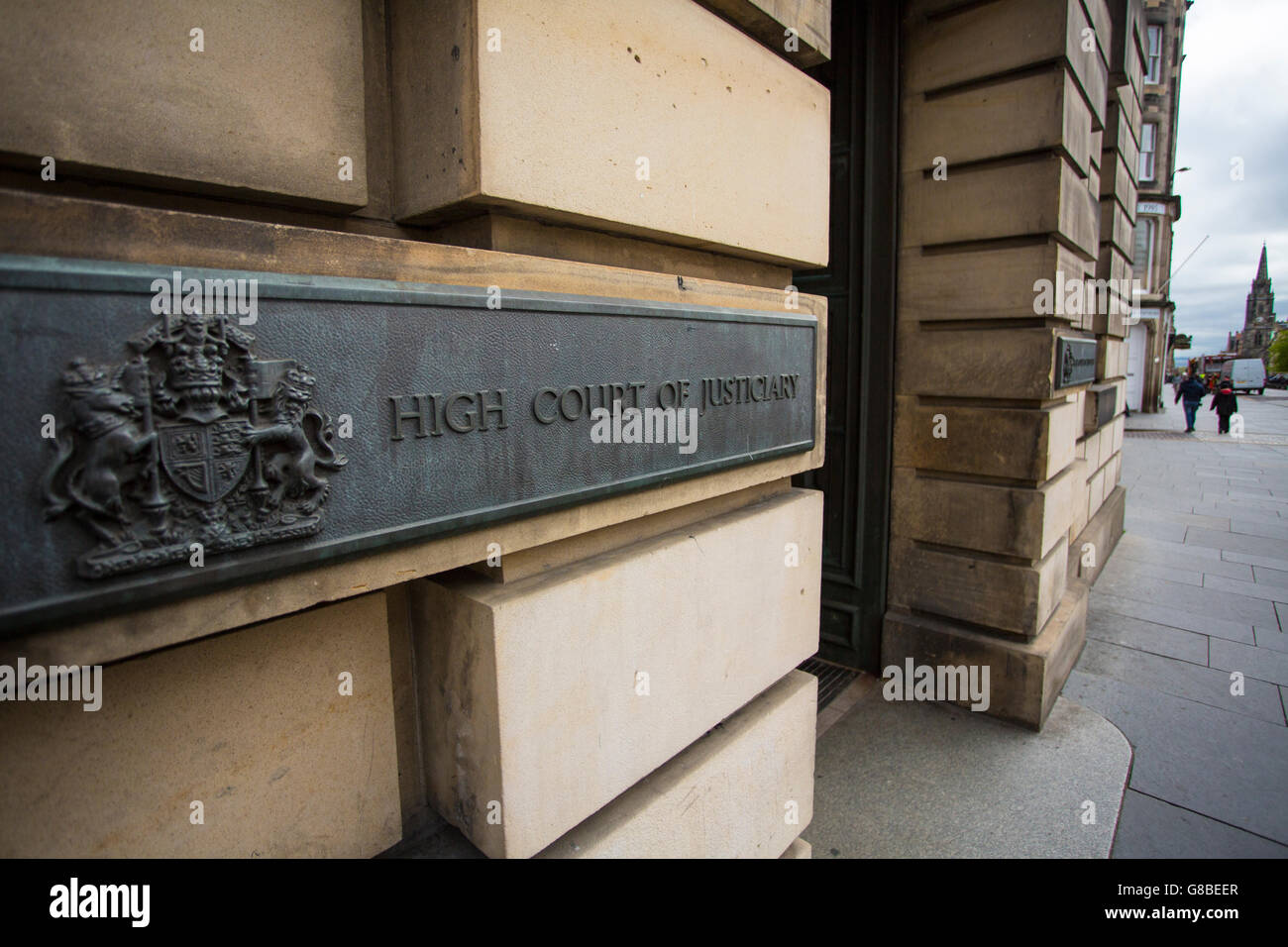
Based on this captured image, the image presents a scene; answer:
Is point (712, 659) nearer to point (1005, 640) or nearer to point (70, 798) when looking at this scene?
point (70, 798)

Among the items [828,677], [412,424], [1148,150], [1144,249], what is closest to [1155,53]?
[1148,150]

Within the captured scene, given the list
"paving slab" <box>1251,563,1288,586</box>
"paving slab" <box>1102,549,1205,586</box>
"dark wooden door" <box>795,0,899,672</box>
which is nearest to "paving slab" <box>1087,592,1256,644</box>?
"paving slab" <box>1102,549,1205,586</box>

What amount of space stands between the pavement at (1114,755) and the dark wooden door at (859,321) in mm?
685

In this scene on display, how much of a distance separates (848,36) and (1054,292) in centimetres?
236

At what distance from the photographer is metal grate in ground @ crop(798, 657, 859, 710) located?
4.84 m

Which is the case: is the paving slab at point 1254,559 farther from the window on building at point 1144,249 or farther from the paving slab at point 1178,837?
the window on building at point 1144,249

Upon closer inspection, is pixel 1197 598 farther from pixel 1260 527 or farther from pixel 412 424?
pixel 412 424

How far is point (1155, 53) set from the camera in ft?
79.6

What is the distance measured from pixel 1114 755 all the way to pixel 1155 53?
30339mm

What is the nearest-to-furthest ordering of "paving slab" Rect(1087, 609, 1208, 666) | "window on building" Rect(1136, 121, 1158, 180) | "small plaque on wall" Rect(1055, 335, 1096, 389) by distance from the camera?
"small plaque on wall" Rect(1055, 335, 1096, 389)
"paving slab" Rect(1087, 609, 1208, 666)
"window on building" Rect(1136, 121, 1158, 180)

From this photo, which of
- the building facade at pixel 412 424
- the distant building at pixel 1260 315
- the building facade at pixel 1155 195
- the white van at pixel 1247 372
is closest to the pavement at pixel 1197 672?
the building facade at pixel 412 424

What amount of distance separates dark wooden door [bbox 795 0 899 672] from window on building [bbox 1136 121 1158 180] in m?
25.6

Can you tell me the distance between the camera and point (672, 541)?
1943mm

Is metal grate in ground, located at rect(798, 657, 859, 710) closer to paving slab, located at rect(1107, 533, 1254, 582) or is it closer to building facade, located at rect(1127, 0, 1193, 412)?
paving slab, located at rect(1107, 533, 1254, 582)
